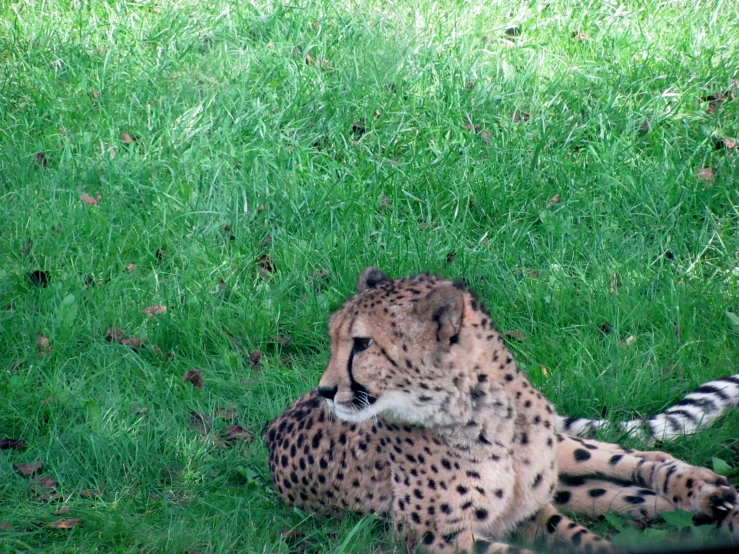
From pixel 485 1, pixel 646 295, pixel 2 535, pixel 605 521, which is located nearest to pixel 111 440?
pixel 2 535

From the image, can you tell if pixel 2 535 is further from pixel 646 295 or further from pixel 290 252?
pixel 646 295

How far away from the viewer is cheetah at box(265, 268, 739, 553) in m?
3.17

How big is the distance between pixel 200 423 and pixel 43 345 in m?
0.99

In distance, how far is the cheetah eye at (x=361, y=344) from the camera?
319 cm

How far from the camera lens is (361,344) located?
10.5ft

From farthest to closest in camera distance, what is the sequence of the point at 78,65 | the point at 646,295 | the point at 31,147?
1. the point at 78,65
2. the point at 31,147
3. the point at 646,295

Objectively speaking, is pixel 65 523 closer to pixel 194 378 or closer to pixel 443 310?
pixel 194 378

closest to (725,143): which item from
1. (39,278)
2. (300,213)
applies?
(300,213)

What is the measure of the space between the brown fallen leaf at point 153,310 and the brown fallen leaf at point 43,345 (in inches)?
19.2

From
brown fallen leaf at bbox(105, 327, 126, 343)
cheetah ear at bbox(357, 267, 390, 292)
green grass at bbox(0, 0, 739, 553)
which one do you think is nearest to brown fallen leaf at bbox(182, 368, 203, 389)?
green grass at bbox(0, 0, 739, 553)

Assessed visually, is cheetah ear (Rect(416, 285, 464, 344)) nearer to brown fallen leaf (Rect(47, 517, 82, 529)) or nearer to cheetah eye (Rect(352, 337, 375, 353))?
cheetah eye (Rect(352, 337, 375, 353))

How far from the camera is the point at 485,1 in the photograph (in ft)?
23.2

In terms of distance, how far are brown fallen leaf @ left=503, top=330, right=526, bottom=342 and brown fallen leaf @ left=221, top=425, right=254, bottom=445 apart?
127cm

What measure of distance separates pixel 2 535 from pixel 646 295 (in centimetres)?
301
